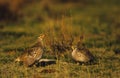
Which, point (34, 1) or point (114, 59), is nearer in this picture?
point (114, 59)

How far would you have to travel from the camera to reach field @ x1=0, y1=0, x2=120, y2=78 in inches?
403

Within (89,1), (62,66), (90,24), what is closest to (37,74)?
(62,66)

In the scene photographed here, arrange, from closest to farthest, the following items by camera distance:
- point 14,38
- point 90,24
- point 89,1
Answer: point 14,38 < point 90,24 < point 89,1

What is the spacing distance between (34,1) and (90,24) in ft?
26.7

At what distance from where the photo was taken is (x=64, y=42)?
12414 millimetres

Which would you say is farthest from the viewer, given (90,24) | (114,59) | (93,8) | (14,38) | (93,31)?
(93,8)

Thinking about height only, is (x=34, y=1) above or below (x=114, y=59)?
above

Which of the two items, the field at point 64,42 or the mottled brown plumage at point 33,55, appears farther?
the mottled brown plumage at point 33,55

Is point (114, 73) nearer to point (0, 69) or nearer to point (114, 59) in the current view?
point (114, 59)

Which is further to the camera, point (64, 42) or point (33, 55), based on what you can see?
point (64, 42)

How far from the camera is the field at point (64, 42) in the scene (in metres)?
10.2

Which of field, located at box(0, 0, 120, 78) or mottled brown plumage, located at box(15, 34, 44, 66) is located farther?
mottled brown plumage, located at box(15, 34, 44, 66)

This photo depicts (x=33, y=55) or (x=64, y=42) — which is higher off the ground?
(x=64, y=42)

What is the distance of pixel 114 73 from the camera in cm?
1025
